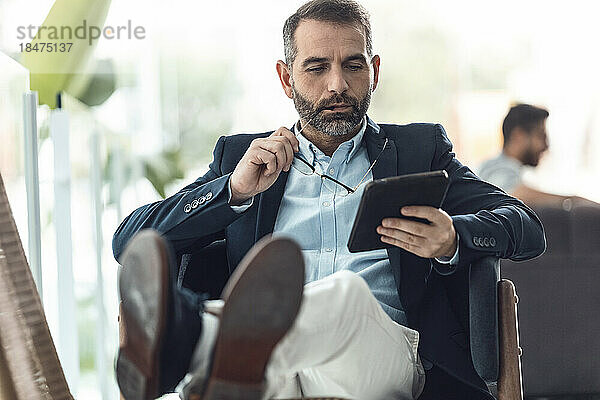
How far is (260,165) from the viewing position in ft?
5.32

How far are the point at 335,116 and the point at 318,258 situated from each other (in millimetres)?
299

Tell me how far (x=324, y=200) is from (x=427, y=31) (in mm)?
3938

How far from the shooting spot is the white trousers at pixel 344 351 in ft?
4.09

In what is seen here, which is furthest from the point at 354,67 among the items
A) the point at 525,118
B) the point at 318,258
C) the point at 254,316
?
the point at 525,118

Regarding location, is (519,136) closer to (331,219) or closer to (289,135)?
(331,219)

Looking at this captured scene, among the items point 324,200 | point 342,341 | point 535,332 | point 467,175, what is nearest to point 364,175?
point 324,200

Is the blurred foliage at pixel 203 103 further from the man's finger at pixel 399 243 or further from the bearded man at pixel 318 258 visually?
the man's finger at pixel 399 243

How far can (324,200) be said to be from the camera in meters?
1.83

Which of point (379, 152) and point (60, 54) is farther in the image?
point (60, 54)

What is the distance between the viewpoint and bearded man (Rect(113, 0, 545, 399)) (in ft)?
3.58

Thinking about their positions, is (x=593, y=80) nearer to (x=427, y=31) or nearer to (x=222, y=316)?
(x=427, y=31)

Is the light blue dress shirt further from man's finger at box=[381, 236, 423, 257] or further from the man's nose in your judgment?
man's finger at box=[381, 236, 423, 257]

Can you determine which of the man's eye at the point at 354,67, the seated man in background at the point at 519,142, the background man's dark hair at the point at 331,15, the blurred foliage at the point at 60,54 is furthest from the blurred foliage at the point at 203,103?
the man's eye at the point at 354,67

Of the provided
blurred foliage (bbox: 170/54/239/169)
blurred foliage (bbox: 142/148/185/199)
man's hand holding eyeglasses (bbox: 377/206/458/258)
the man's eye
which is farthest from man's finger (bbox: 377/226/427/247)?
blurred foliage (bbox: 170/54/239/169)
